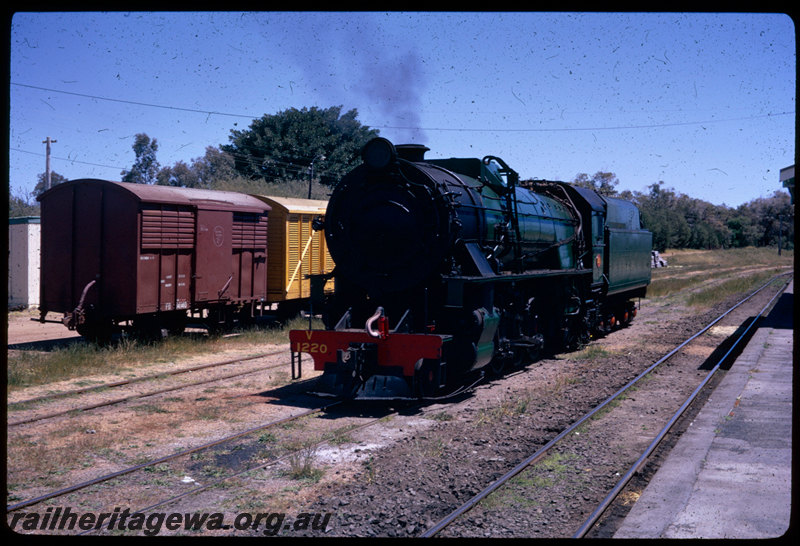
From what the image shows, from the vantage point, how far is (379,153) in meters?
9.41

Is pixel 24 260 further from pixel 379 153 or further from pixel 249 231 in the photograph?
pixel 379 153

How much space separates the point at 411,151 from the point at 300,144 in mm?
33244

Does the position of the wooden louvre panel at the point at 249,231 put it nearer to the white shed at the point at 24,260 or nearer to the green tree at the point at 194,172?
the white shed at the point at 24,260

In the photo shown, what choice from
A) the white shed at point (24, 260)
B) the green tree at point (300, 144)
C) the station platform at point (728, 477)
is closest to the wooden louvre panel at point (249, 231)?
the white shed at point (24, 260)

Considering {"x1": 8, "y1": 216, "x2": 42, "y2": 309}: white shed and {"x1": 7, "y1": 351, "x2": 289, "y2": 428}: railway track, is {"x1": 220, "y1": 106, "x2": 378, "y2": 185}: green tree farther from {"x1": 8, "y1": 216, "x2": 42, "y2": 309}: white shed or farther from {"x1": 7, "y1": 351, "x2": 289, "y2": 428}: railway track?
{"x1": 7, "y1": 351, "x2": 289, "y2": 428}: railway track

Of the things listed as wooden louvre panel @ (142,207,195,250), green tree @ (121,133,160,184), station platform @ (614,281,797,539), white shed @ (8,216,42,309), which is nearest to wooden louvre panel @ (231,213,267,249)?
wooden louvre panel @ (142,207,195,250)

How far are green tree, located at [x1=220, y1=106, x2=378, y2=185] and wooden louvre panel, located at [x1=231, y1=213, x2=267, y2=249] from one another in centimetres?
2497

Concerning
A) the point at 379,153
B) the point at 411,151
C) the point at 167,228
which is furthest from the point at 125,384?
the point at 411,151

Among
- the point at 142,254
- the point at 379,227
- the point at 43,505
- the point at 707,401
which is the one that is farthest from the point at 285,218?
the point at 43,505

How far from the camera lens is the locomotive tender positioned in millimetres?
9055

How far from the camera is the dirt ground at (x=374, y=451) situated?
5535mm

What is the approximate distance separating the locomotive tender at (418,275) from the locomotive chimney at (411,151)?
2 cm

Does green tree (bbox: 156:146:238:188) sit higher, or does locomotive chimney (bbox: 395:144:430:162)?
green tree (bbox: 156:146:238:188)

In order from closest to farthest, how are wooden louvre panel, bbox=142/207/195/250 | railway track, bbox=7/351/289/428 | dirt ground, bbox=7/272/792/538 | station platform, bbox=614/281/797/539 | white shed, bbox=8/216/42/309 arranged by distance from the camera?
station platform, bbox=614/281/797/539 < dirt ground, bbox=7/272/792/538 < railway track, bbox=7/351/289/428 < wooden louvre panel, bbox=142/207/195/250 < white shed, bbox=8/216/42/309
